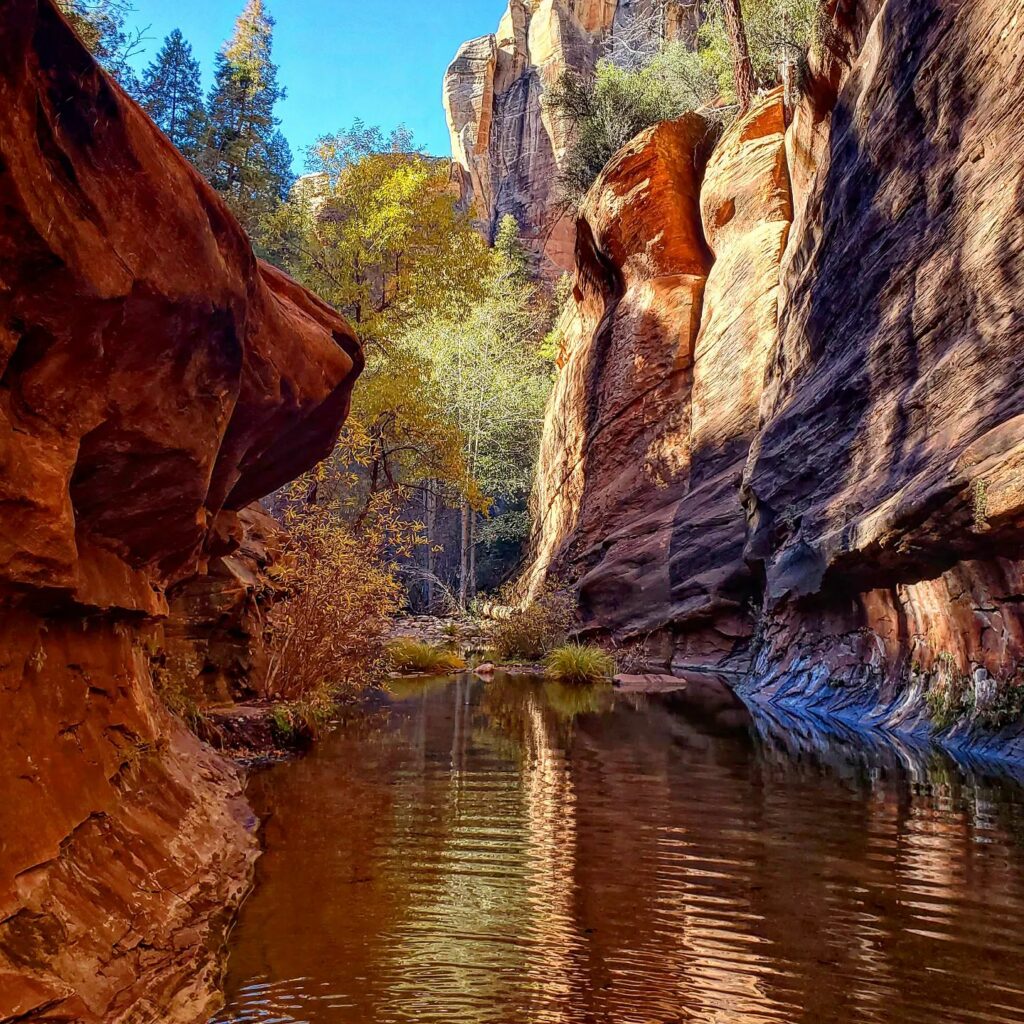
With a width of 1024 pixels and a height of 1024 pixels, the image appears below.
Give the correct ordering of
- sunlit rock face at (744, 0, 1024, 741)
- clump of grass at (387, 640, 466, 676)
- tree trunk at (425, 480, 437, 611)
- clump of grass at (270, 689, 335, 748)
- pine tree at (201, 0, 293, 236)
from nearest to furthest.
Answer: sunlit rock face at (744, 0, 1024, 741), clump of grass at (270, 689, 335, 748), clump of grass at (387, 640, 466, 676), pine tree at (201, 0, 293, 236), tree trunk at (425, 480, 437, 611)

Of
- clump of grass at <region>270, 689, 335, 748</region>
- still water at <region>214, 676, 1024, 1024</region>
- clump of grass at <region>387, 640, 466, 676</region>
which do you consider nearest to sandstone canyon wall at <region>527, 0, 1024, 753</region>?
still water at <region>214, 676, 1024, 1024</region>

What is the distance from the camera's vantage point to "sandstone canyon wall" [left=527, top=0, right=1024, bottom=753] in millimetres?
8469

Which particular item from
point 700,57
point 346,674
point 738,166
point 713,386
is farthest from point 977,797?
point 700,57

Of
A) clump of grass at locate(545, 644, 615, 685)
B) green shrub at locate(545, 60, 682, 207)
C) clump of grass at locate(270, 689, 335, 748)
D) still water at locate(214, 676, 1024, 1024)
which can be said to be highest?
green shrub at locate(545, 60, 682, 207)

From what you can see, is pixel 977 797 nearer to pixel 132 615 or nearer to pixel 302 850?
pixel 302 850

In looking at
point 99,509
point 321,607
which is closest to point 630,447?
point 321,607

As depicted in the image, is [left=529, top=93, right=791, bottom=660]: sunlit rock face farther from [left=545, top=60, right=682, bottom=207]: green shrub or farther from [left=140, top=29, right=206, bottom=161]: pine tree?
[left=140, top=29, right=206, bottom=161]: pine tree

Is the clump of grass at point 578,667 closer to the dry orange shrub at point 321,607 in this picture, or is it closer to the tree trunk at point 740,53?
the dry orange shrub at point 321,607

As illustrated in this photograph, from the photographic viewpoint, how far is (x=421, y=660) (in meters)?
18.5

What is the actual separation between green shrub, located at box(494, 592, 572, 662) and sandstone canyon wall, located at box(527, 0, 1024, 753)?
4.44 feet

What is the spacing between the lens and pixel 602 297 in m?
27.9

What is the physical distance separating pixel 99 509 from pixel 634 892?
3433 millimetres

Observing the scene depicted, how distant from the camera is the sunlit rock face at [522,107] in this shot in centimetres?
5262

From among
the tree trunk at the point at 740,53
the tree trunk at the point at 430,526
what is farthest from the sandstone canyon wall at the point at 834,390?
the tree trunk at the point at 430,526
